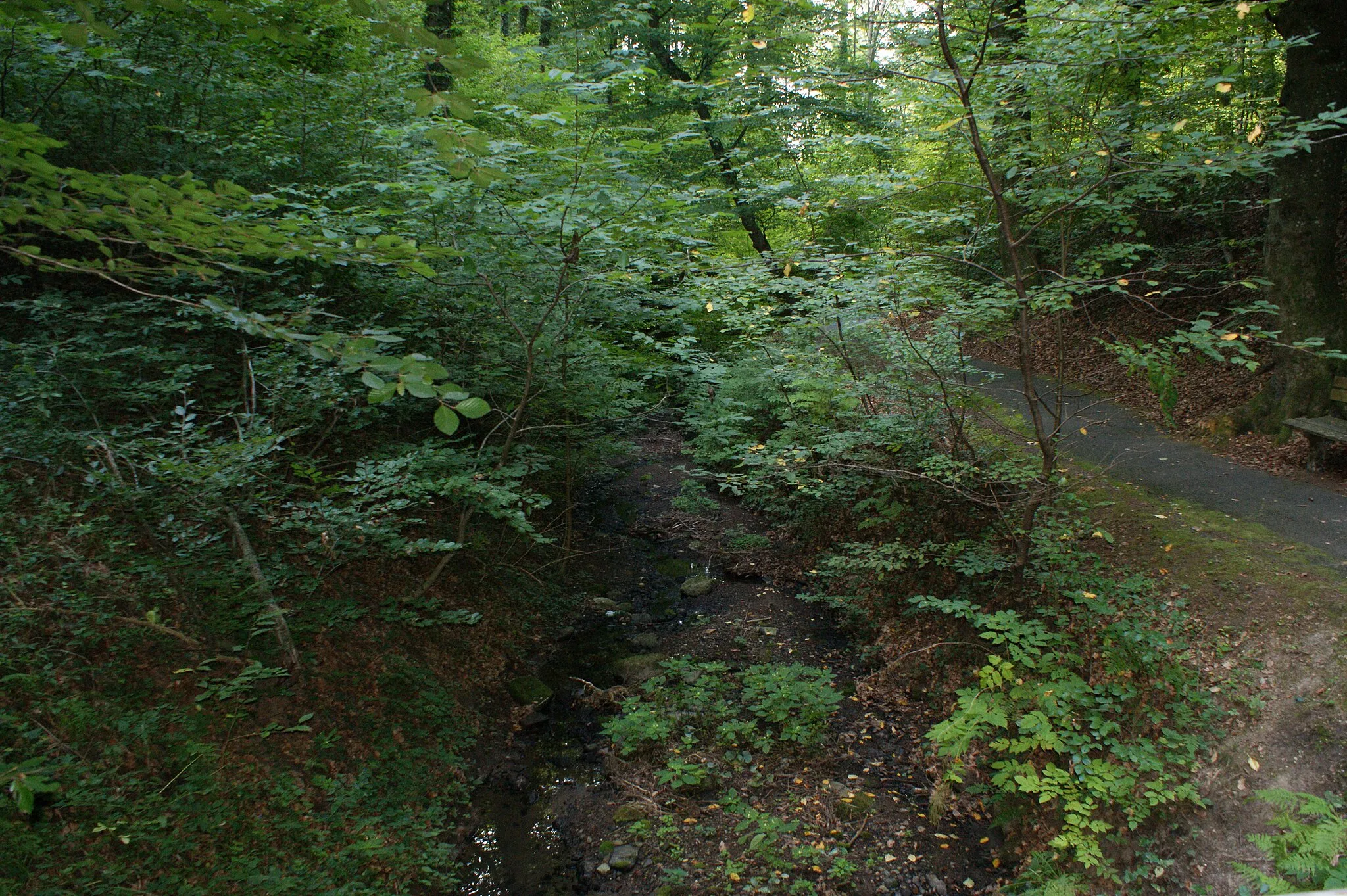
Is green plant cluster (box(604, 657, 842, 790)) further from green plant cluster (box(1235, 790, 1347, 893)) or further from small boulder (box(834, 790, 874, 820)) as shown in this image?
green plant cluster (box(1235, 790, 1347, 893))

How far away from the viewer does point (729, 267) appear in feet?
24.0

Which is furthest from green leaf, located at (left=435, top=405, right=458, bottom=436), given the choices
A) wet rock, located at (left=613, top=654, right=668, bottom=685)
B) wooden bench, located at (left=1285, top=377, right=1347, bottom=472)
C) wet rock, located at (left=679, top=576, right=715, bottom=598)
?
wooden bench, located at (left=1285, top=377, right=1347, bottom=472)

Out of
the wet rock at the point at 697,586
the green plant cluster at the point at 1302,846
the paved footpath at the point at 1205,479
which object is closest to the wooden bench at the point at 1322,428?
the paved footpath at the point at 1205,479

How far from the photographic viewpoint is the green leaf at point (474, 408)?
173cm

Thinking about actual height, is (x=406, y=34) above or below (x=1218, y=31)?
below

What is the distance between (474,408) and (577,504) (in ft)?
24.2

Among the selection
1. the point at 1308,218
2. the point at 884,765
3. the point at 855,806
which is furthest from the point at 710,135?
the point at 855,806

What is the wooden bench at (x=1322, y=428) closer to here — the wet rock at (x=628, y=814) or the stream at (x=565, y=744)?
the stream at (x=565, y=744)

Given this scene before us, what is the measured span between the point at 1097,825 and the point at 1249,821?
2.68ft

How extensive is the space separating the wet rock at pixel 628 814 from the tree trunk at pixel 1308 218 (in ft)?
26.3

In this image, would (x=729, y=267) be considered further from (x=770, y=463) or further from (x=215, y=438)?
(x=215, y=438)

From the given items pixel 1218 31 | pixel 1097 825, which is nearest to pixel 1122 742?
pixel 1097 825

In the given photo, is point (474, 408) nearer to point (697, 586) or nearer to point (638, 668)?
point (638, 668)

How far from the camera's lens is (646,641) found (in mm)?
7406
